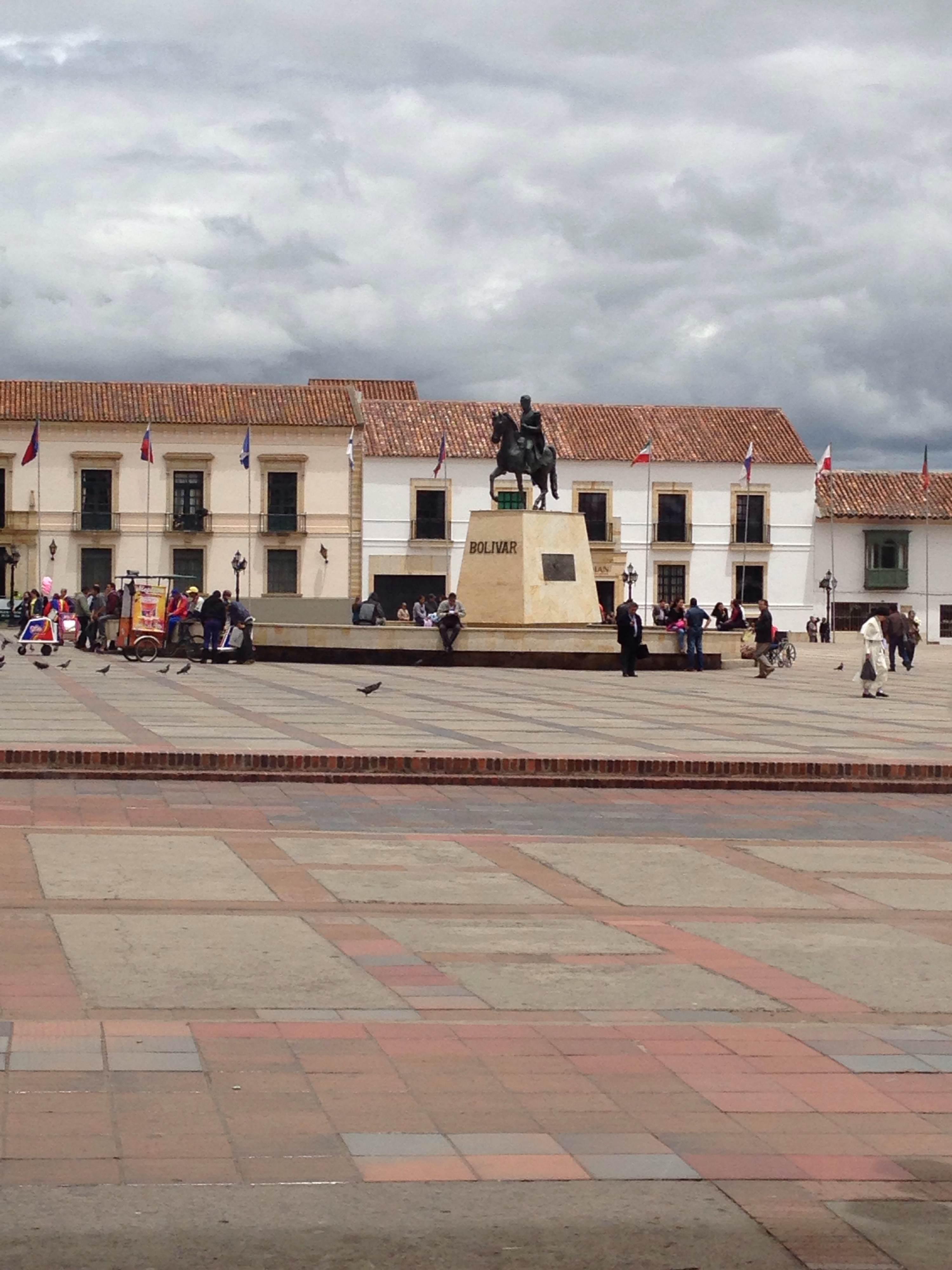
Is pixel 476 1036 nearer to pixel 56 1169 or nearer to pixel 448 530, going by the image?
pixel 56 1169

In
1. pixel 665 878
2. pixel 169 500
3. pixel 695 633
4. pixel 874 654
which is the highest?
pixel 169 500

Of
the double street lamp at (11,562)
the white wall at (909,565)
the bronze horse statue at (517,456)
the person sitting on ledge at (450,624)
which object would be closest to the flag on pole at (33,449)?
the double street lamp at (11,562)

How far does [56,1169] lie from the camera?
4.11 meters

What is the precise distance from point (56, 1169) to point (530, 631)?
87.6 feet

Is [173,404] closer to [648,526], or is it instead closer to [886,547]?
[648,526]

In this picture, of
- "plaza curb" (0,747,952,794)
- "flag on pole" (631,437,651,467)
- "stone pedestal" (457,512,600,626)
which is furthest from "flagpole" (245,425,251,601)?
"plaza curb" (0,747,952,794)

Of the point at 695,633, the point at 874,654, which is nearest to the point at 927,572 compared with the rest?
the point at 695,633

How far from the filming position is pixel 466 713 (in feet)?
61.6

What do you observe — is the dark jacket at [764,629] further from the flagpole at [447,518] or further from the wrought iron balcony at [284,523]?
the wrought iron balcony at [284,523]

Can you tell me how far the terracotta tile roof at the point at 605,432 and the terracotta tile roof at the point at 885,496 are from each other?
2836 millimetres

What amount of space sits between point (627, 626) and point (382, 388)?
42.9 m

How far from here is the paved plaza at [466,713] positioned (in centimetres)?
1459

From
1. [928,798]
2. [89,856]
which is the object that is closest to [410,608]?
[928,798]

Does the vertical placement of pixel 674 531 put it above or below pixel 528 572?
above
